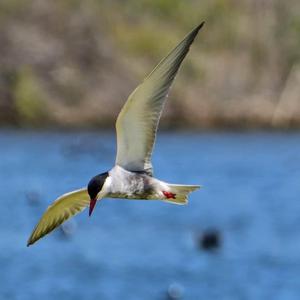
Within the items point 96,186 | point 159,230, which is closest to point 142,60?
point 159,230

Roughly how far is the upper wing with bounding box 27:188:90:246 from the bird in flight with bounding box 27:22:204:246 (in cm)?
18

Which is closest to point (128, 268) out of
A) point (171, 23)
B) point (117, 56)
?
point (117, 56)

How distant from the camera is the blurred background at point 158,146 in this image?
72.4ft

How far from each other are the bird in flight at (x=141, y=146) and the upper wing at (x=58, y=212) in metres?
0.18

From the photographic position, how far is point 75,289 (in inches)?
809

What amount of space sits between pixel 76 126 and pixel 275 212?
20218 millimetres

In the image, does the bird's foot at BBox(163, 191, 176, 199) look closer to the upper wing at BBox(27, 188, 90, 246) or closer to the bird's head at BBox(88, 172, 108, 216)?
the bird's head at BBox(88, 172, 108, 216)

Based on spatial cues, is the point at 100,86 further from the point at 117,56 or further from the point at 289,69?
the point at 289,69

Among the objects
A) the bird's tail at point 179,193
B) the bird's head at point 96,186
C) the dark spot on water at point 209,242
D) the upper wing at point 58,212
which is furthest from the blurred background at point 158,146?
the bird's head at point 96,186

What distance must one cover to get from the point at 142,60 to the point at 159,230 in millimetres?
26455

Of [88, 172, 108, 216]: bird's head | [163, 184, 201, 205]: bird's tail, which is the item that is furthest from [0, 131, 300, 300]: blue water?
[88, 172, 108, 216]: bird's head

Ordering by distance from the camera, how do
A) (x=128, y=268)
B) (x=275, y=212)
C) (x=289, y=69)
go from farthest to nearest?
(x=289, y=69) → (x=275, y=212) → (x=128, y=268)

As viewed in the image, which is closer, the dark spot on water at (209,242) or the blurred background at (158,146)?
the blurred background at (158,146)

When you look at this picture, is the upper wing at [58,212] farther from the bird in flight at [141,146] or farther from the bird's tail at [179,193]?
the bird's tail at [179,193]
